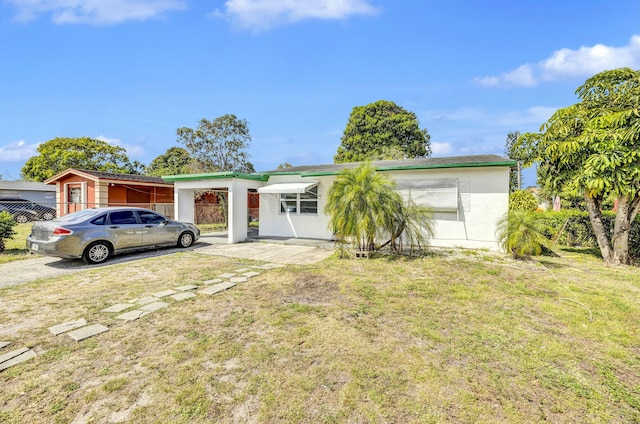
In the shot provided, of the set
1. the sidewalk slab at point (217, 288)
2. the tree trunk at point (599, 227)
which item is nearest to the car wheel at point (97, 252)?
the sidewalk slab at point (217, 288)

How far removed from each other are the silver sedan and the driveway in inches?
16.8

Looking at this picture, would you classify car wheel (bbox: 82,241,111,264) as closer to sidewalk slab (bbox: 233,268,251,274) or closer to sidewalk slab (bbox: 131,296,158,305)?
sidewalk slab (bbox: 233,268,251,274)

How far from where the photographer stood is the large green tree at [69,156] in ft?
117

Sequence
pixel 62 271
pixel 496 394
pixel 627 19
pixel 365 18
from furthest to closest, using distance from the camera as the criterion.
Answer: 1. pixel 365 18
2. pixel 627 19
3. pixel 62 271
4. pixel 496 394

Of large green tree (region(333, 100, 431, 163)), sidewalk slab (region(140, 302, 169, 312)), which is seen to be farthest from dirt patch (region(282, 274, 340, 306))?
large green tree (region(333, 100, 431, 163))

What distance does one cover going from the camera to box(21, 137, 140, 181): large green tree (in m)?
35.8

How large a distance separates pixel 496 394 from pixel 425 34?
49.9ft

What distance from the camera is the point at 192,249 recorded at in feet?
39.5

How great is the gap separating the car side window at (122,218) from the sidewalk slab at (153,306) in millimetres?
5980

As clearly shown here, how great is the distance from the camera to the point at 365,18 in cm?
1259


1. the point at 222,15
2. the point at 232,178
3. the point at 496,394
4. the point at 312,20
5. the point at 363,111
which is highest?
the point at 363,111

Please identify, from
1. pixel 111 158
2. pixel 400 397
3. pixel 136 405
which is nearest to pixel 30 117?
pixel 111 158

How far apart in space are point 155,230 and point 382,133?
30926mm

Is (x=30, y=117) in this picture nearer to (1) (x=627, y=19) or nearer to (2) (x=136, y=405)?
(2) (x=136, y=405)
